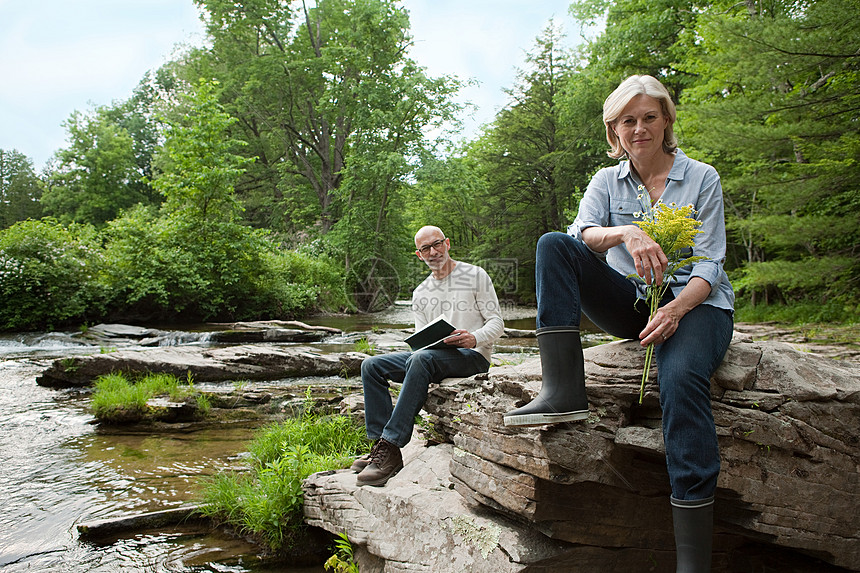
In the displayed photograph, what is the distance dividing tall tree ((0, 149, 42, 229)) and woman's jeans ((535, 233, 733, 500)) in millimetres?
48448

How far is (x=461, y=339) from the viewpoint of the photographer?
3.73 metres

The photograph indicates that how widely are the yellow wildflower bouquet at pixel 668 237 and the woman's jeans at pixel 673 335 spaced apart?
0.11 metres

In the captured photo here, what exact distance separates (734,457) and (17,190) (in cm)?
5460

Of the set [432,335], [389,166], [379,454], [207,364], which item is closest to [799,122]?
[432,335]

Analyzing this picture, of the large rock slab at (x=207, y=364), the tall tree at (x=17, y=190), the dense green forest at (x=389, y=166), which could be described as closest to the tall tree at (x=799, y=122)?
the dense green forest at (x=389, y=166)

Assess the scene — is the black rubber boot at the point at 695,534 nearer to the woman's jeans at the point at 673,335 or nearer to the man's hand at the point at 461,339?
the woman's jeans at the point at 673,335

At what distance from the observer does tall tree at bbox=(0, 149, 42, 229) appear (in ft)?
137

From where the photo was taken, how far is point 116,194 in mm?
37812

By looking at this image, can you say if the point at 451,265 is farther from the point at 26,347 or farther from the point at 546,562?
the point at 26,347

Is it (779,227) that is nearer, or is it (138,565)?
(138,565)

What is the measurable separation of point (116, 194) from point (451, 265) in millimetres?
40686

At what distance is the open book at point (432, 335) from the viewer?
3.55 m

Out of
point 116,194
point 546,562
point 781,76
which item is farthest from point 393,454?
point 116,194

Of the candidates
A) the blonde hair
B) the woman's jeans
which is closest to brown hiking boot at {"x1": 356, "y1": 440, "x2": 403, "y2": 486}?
the woman's jeans
